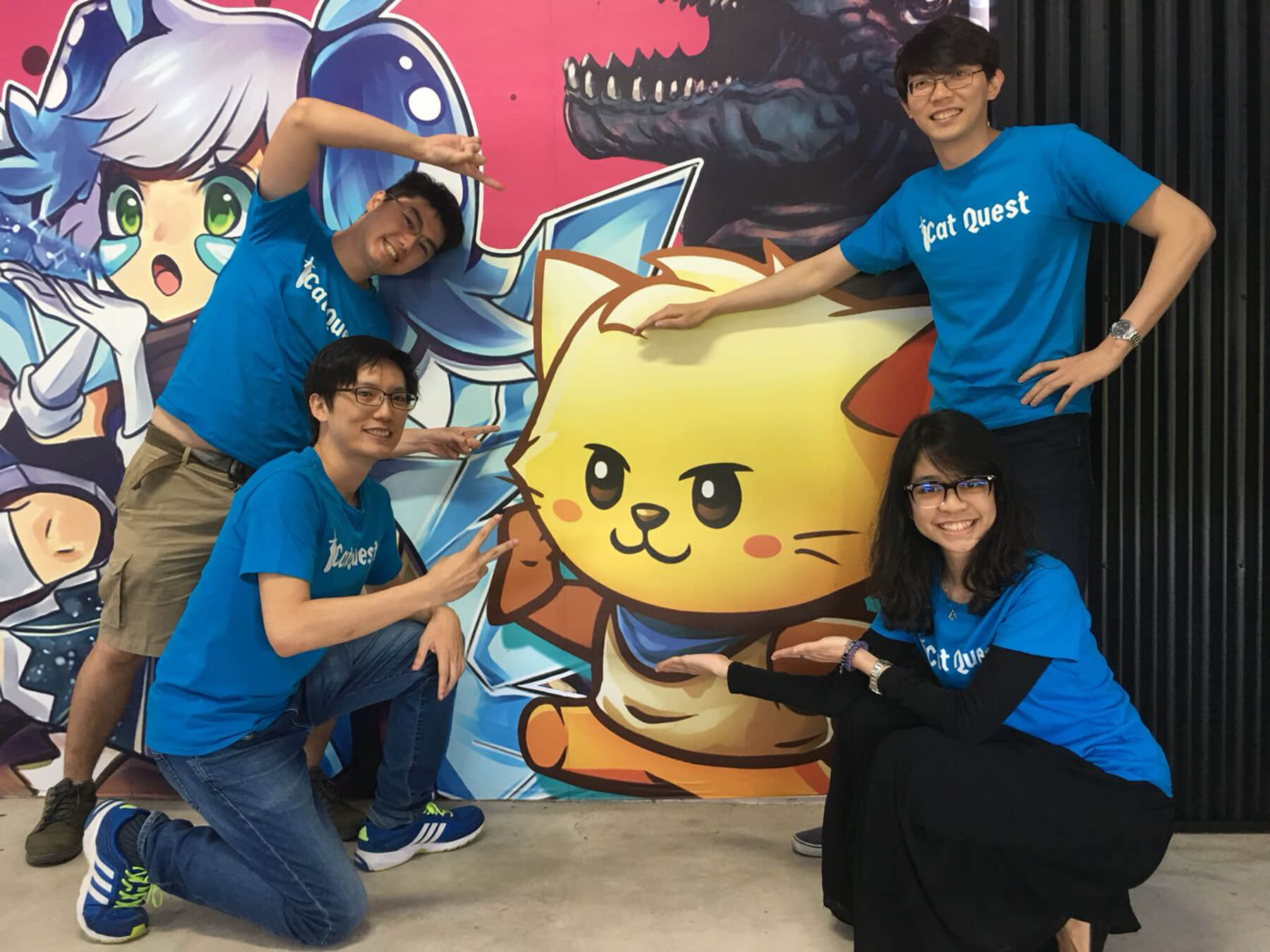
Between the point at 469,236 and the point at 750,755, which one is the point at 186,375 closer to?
the point at 469,236

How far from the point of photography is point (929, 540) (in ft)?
6.16

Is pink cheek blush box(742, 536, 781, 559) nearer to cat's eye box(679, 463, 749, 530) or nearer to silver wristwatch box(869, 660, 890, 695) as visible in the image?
cat's eye box(679, 463, 749, 530)

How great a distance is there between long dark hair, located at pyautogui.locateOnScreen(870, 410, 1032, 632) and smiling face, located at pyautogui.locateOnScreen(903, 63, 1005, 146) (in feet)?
2.29

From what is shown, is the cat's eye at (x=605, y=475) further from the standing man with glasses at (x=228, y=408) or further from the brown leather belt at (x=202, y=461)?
the brown leather belt at (x=202, y=461)

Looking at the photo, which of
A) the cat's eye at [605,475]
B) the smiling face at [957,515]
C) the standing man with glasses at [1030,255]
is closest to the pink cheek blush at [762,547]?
the cat's eye at [605,475]

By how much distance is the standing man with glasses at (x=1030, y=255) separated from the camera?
6.41 ft

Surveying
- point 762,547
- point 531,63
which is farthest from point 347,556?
point 531,63

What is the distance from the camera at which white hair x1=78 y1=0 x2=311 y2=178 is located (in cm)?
251

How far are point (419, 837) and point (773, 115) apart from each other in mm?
2132

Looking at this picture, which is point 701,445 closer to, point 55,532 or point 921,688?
point 921,688

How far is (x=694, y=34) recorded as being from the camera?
2.43 meters

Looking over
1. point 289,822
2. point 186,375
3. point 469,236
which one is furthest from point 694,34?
point 289,822

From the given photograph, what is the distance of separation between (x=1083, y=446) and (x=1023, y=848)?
94cm

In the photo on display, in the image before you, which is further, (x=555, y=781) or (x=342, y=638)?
(x=555, y=781)
